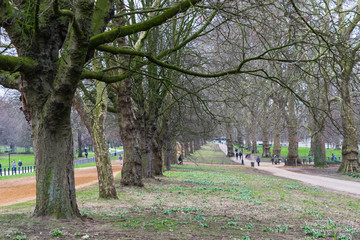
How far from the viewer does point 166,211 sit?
30.2ft

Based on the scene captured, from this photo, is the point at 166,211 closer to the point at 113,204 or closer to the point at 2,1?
the point at 113,204

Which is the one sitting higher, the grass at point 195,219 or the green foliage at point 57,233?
the green foliage at point 57,233

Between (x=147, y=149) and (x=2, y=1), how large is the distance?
1224 centimetres

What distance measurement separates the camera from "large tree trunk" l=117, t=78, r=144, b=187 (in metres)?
13.9

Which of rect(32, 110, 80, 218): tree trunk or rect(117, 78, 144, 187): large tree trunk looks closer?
rect(32, 110, 80, 218): tree trunk

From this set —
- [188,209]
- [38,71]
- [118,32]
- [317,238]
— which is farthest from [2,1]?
[317,238]

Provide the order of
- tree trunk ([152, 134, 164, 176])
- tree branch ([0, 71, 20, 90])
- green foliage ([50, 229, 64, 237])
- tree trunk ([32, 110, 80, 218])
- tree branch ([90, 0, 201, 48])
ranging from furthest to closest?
tree trunk ([152, 134, 164, 176]) < tree branch ([0, 71, 20, 90]) < tree trunk ([32, 110, 80, 218]) < tree branch ([90, 0, 201, 48]) < green foliage ([50, 229, 64, 237])

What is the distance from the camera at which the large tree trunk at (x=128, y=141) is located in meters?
13.9

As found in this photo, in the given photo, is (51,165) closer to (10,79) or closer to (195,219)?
(10,79)

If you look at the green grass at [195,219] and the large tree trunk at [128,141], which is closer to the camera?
the green grass at [195,219]

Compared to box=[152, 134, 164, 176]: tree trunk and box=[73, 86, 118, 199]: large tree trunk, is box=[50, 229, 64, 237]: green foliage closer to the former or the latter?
box=[73, 86, 118, 199]: large tree trunk

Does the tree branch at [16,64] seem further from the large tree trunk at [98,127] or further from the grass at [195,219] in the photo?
the large tree trunk at [98,127]

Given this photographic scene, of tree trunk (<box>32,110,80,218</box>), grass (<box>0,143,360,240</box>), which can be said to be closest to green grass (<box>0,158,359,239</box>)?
grass (<box>0,143,360,240</box>)

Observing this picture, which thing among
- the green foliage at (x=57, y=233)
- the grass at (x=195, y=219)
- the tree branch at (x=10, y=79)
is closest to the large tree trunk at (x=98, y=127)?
the grass at (x=195, y=219)
